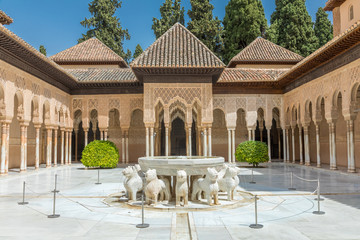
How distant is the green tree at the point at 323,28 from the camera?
32662 mm

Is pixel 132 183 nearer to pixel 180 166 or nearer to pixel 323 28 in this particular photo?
pixel 180 166

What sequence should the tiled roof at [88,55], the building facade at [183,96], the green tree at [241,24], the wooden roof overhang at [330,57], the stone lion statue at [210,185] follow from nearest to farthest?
the stone lion statue at [210,185] → the wooden roof overhang at [330,57] → the building facade at [183,96] → the tiled roof at [88,55] → the green tree at [241,24]

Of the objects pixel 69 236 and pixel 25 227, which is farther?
pixel 25 227

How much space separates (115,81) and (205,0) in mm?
19409

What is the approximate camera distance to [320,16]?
33906 mm

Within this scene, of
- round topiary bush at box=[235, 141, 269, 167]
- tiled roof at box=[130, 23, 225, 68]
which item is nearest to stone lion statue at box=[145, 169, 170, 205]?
tiled roof at box=[130, 23, 225, 68]

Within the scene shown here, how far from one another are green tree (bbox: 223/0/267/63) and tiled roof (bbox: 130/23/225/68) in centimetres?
1496

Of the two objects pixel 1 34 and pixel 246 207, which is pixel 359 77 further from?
pixel 1 34

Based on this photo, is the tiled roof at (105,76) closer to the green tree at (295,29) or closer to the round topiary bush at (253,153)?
the round topiary bush at (253,153)

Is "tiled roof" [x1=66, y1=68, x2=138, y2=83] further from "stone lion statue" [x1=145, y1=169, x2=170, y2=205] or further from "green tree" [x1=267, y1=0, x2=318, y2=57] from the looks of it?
"green tree" [x1=267, y1=0, x2=318, y2=57]

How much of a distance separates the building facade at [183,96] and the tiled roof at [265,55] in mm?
136

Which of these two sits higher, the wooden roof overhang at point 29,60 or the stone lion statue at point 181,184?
the wooden roof overhang at point 29,60

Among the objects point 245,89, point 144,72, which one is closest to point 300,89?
point 245,89

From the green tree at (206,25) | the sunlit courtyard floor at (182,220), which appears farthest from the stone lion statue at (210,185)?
the green tree at (206,25)
